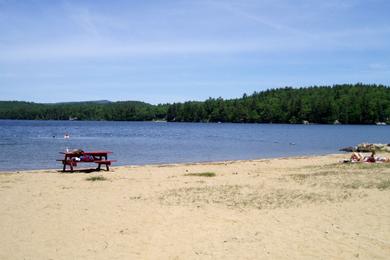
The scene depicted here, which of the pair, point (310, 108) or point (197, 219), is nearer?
point (197, 219)

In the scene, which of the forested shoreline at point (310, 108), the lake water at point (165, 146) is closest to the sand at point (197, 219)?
the lake water at point (165, 146)

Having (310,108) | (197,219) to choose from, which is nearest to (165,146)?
(197,219)

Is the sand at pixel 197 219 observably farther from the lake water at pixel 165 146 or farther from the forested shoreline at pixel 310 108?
the forested shoreline at pixel 310 108

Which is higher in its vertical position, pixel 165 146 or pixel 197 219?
pixel 197 219

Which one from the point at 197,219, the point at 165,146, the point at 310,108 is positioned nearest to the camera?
the point at 197,219

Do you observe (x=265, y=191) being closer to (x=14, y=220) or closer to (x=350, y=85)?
(x=14, y=220)

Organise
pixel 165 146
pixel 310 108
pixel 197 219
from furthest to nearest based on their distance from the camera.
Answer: pixel 310 108 → pixel 165 146 → pixel 197 219

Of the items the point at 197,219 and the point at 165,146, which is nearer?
the point at 197,219

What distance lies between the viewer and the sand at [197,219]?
774cm

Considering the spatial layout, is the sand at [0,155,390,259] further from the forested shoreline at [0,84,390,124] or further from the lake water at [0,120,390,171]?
the forested shoreline at [0,84,390,124]

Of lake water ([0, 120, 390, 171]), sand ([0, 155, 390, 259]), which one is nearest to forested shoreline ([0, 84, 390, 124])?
lake water ([0, 120, 390, 171])

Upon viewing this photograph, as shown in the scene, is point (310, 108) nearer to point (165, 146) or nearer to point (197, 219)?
point (165, 146)

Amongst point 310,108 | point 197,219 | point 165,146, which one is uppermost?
point 310,108

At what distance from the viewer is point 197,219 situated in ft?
33.2
